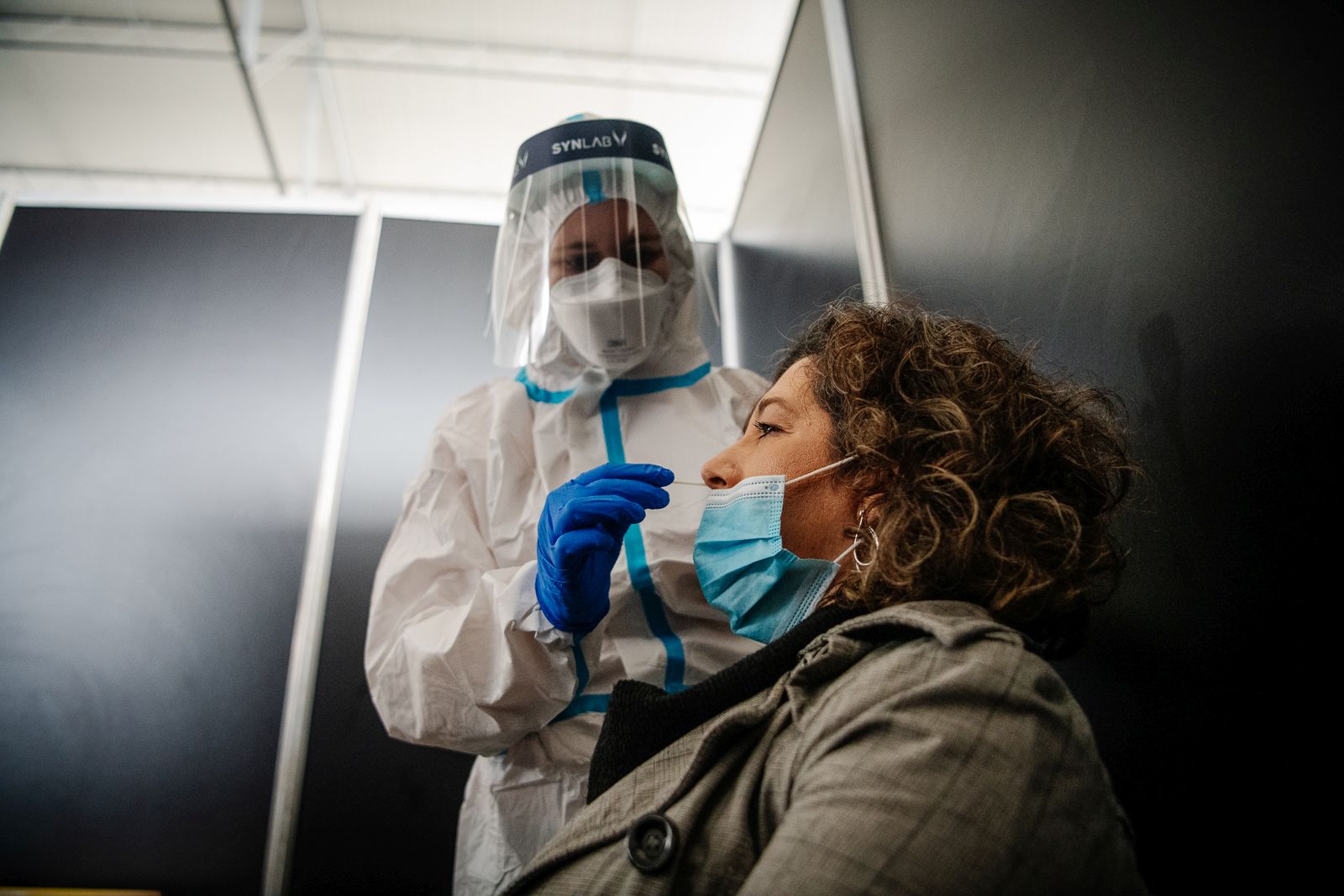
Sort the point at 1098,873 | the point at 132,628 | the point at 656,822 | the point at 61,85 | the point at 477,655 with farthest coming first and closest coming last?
the point at 61,85, the point at 132,628, the point at 477,655, the point at 656,822, the point at 1098,873

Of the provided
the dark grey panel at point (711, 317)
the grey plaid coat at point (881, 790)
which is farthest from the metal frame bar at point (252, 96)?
the grey plaid coat at point (881, 790)

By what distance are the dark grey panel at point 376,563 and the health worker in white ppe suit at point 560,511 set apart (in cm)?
48

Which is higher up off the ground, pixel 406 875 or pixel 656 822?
pixel 656 822

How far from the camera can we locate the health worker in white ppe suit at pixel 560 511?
1215 mm

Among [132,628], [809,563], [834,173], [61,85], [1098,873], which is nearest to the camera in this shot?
[1098,873]

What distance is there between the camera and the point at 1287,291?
69cm

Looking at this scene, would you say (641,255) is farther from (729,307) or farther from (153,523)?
(153,523)

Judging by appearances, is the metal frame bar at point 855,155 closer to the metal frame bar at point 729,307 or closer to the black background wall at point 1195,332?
the black background wall at point 1195,332

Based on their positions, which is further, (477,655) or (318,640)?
(318,640)

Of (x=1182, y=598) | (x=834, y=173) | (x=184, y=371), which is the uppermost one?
(x=834, y=173)

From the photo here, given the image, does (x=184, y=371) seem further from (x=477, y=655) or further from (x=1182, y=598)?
(x=1182, y=598)

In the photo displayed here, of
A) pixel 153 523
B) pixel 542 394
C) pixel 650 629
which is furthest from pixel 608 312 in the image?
pixel 153 523

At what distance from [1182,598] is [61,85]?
19.2 feet

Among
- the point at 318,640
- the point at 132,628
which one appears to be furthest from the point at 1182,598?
the point at 132,628
